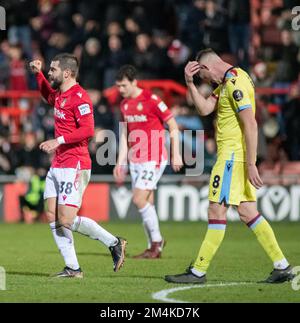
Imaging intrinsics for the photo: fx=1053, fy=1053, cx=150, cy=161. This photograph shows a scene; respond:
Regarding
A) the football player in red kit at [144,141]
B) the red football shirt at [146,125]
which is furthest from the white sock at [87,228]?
the red football shirt at [146,125]

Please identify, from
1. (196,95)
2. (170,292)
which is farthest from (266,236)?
(196,95)

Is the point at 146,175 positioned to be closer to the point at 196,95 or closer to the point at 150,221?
the point at 150,221

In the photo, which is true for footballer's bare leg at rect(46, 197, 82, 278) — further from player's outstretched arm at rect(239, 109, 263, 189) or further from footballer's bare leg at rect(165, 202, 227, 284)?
player's outstretched arm at rect(239, 109, 263, 189)

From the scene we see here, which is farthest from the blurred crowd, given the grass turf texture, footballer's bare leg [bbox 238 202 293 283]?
footballer's bare leg [bbox 238 202 293 283]

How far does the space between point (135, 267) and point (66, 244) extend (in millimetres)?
1638

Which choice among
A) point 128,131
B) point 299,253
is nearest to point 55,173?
point 128,131

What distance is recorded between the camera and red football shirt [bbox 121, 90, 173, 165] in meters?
14.4

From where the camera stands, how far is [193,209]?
20.5m

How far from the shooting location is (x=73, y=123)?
36.1ft

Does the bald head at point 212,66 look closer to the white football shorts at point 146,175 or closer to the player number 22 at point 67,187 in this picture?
the player number 22 at point 67,187

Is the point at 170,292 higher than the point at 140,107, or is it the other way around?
the point at 140,107

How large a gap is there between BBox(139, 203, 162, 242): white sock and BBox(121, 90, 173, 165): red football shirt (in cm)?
67

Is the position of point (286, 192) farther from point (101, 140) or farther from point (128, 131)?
point (128, 131)

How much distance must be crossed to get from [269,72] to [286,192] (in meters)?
3.96
